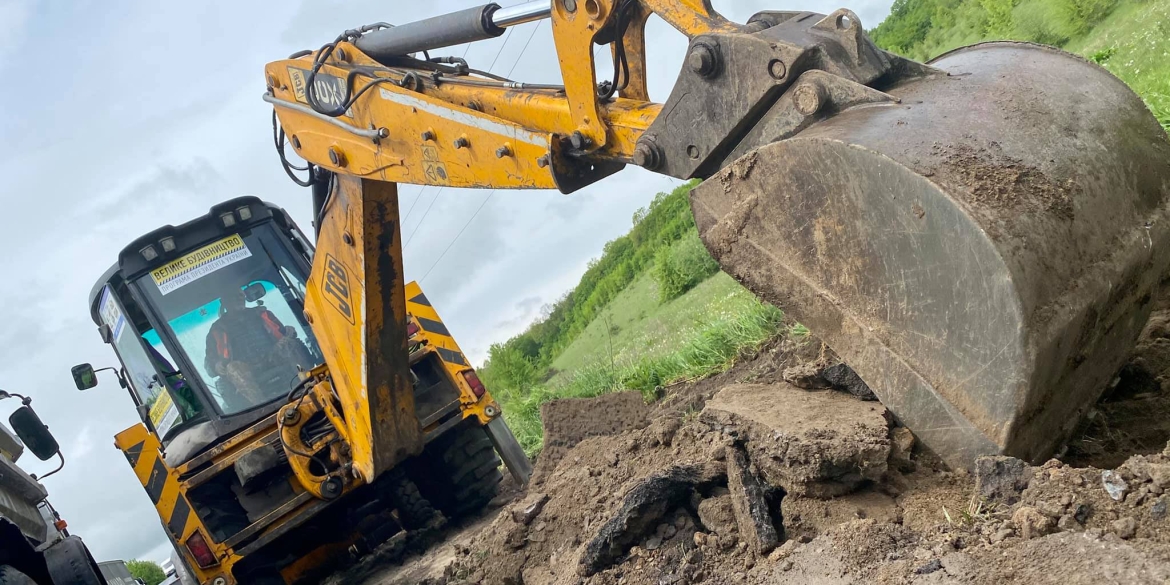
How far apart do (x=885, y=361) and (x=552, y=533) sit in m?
2.21

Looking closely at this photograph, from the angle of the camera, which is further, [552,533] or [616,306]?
[616,306]

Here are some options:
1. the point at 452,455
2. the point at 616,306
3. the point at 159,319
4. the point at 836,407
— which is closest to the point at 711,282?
the point at 616,306

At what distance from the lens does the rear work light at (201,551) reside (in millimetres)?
6637

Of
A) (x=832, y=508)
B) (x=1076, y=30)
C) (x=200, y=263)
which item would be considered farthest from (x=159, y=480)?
(x=1076, y=30)

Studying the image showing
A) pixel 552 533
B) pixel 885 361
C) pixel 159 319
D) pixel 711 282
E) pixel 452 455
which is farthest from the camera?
pixel 711 282

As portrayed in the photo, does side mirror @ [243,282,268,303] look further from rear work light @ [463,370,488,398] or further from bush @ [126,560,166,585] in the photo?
bush @ [126,560,166,585]

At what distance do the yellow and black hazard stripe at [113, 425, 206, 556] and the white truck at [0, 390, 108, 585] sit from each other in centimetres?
58

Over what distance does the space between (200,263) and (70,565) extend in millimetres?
2536

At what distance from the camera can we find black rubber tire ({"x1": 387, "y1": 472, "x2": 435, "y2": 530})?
7578mm

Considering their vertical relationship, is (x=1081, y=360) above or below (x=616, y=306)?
below

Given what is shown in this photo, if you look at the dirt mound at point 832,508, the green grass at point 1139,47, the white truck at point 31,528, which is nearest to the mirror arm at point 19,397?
the white truck at point 31,528

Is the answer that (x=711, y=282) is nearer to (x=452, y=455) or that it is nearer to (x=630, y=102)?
(x=452, y=455)

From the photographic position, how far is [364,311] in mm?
5555

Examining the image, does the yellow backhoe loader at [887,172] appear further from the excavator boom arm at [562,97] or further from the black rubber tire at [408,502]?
the black rubber tire at [408,502]
